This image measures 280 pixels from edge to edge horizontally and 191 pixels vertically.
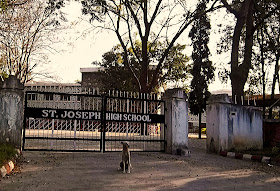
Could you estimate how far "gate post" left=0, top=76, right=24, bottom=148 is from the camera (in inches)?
346

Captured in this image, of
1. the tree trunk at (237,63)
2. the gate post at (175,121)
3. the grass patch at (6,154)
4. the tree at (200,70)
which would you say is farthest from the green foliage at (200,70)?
the grass patch at (6,154)

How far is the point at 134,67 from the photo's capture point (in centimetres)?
3072

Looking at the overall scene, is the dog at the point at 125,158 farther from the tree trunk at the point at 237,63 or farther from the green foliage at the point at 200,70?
the green foliage at the point at 200,70

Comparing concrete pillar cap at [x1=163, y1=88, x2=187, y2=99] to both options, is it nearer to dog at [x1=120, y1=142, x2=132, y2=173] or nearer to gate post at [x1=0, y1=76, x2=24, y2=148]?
dog at [x1=120, y1=142, x2=132, y2=173]

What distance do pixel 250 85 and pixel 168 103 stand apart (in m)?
14.0

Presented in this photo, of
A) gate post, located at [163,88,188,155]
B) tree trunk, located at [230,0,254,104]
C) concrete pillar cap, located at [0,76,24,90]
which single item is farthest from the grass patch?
tree trunk, located at [230,0,254,104]

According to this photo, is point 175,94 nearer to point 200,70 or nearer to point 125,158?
point 125,158

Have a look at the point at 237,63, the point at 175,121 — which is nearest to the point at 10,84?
the point at 175,121

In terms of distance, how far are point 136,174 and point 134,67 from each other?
23.8 metres

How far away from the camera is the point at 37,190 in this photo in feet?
18.3

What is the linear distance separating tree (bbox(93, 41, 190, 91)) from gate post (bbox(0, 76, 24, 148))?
1989cm

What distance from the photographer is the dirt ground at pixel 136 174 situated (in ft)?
20.1

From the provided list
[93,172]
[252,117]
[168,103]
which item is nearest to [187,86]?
[252,117]

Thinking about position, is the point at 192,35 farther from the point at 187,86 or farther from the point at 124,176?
the point at 124,176
